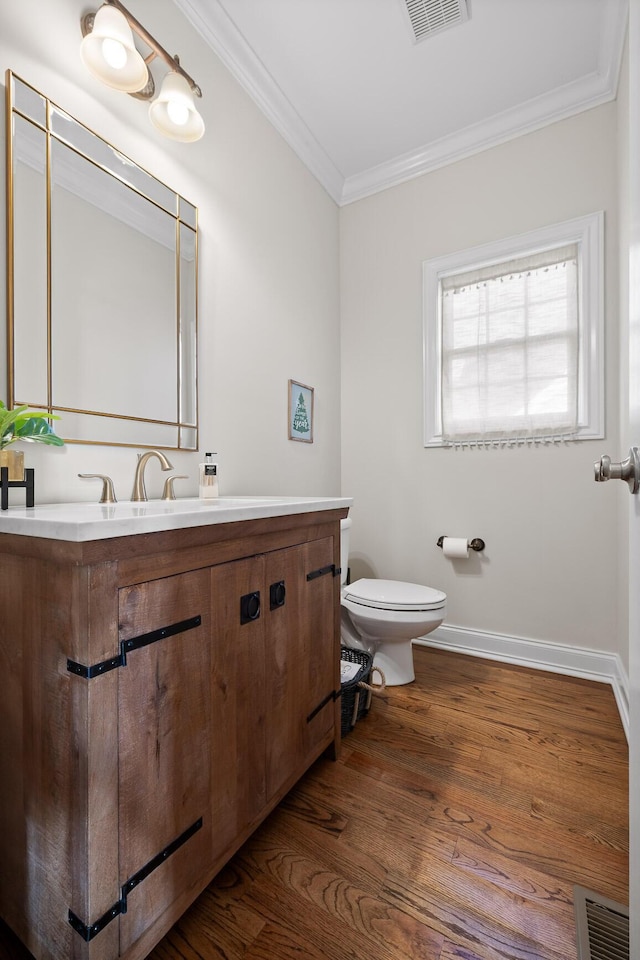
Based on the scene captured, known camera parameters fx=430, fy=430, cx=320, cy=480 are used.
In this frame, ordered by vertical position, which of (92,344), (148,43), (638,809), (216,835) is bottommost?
(216,835)

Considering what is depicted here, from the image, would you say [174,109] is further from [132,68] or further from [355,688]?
[355,688]

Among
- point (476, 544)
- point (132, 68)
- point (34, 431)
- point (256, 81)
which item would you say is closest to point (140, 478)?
point (34, 431)

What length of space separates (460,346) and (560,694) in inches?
69.8

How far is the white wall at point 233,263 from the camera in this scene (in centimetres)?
117

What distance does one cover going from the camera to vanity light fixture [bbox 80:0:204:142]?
115 cm

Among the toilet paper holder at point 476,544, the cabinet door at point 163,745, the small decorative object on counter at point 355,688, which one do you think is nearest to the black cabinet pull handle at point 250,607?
the cabinet door at point 163,745

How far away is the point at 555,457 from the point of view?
2.12 metres

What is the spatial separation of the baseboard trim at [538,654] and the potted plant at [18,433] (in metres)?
2.14

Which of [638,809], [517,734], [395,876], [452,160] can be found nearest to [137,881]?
[395,876]

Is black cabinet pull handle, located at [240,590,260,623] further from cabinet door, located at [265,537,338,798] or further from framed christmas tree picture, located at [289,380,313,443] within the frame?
framed christmas tree picture, located at [289,380,313,443]

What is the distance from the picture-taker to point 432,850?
1.09 m

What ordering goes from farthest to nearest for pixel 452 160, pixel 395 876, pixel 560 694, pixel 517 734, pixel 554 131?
pixel 452 160, pixel 554 131, pixel 560 694, pixel 517 734, pixel 395 876

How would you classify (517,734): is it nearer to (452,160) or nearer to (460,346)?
(460,346)

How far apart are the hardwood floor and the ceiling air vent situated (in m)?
2.79
